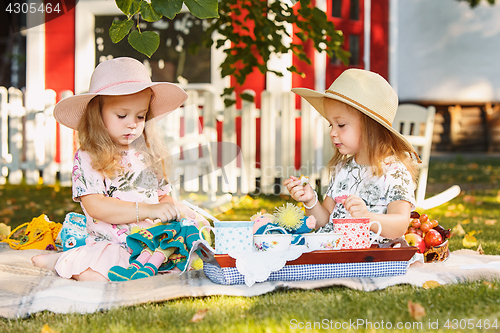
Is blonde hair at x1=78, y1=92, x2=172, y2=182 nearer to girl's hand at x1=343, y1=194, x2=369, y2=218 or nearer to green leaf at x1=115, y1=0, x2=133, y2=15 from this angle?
green leaf at x1=115, y1=0, x2=133, y2=15

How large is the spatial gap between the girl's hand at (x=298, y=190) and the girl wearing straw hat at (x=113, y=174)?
1.80 feet

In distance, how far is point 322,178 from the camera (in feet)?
20.9

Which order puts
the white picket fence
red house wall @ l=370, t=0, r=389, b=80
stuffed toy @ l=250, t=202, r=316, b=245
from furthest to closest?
red house wall @ l=370, t=0, r=389, b=80 → the white picket fence → stuffed toy @ l=250, t=202, r=316, b=245

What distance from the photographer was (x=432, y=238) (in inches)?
113

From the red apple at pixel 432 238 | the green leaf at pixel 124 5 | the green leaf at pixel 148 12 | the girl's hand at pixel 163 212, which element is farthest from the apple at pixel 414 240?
the green leaf at pixel 124 5

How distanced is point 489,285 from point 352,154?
42.4 inches

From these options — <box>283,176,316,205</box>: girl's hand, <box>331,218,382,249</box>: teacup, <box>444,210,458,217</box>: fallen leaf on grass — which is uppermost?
<box>283,176,316,205</box>: girl's hand

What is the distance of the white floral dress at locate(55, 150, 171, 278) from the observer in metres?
2.58

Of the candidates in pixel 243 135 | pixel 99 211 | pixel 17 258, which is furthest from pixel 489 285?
pixel 243 135

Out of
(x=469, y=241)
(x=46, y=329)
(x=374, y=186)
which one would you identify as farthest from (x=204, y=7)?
(x=469, y=241)

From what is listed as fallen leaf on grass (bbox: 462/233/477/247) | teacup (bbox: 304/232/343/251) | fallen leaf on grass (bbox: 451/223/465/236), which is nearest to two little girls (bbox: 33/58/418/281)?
teacup (bbox: 304/232/343/251)

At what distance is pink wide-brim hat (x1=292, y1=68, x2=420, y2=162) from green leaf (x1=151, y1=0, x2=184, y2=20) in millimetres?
888

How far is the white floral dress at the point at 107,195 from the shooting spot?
8.46 feet

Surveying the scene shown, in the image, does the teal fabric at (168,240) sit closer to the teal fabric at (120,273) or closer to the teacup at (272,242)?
the teal fabric at (120,273)
